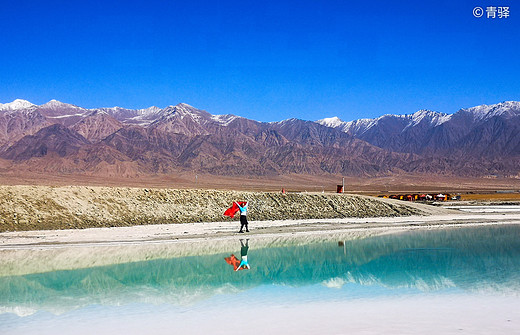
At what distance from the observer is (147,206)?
3353cm

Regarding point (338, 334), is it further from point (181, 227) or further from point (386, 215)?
point (386, 215)

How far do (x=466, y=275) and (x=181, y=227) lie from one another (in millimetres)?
17465

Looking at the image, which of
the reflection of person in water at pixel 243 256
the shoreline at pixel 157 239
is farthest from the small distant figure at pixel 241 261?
the shoreline at pixel 157 239

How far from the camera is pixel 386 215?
3894cm

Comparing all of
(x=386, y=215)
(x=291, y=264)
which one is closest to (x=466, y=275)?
(x=291, y=264)

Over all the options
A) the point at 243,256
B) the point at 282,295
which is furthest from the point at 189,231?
the point at 282,295

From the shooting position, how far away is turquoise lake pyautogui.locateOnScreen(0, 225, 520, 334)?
9.95 metres

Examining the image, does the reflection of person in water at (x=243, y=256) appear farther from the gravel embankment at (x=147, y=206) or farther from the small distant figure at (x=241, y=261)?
the gravel embankment at (x=147, y=206)

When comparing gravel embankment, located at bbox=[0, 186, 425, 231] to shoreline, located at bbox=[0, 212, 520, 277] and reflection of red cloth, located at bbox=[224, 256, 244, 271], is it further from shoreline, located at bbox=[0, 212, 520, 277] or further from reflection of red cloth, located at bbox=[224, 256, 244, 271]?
reflection of red cloth, located at bbox=[224, 256, 244, 271]

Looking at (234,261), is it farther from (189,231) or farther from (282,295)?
(189,231)

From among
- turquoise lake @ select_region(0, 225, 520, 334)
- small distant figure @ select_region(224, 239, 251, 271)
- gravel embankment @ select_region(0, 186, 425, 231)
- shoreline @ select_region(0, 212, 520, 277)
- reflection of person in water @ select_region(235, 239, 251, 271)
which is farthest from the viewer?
gravel embankment @ select_region(0, 186, 425, 231)

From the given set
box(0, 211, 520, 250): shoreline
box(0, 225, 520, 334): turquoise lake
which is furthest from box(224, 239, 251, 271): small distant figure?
box(0, 211, 520, 250): shoreline

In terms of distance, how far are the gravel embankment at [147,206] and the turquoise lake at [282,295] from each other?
1273 centimetres

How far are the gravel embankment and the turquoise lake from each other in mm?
12733
